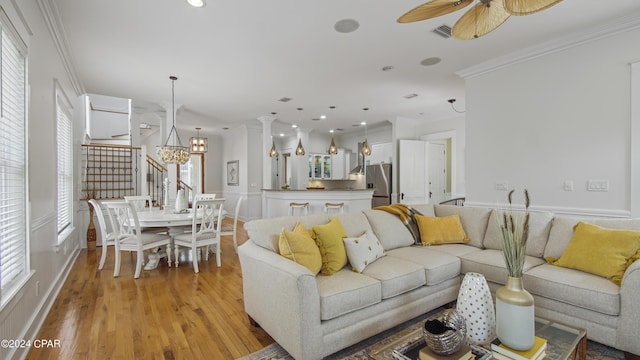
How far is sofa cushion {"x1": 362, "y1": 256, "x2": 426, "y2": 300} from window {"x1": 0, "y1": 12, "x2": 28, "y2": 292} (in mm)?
2393

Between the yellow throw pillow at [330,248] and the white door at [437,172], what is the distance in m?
5.56

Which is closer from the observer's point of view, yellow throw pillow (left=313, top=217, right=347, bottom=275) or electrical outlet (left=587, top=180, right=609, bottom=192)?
yellow throw pillow (left=313, top=217, right=347, bottom=275)

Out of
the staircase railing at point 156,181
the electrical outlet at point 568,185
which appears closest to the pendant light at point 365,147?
the electrical outlet at point 568,185

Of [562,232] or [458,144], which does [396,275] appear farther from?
[458,144]

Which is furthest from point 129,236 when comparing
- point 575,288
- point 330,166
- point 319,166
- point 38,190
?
point 330,166

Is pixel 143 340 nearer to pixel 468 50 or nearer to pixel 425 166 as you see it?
pixel 468 50

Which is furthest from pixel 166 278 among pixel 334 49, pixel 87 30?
pixel 334 49

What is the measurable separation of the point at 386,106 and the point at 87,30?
4.98 m

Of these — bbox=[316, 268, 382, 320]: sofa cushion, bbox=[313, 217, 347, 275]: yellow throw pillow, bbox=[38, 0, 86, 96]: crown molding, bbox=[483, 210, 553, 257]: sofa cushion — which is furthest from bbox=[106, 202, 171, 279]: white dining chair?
bbox=[483, 210, 553, 257]: sofa cushion

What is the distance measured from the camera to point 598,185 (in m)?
3.16

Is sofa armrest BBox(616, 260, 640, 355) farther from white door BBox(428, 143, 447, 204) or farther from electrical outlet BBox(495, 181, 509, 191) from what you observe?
white door BBox(428, 143, 447, 204)

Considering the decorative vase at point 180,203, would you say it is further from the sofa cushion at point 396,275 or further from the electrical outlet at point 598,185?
the electrical outlet at point 598,185

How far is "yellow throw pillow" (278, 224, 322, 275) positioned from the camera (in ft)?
7.03

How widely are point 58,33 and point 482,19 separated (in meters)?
3.96
